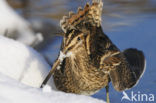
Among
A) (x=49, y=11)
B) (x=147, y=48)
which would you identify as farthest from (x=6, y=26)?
(x=147, y=48)

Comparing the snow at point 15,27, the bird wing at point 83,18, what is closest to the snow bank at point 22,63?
the bird wing at point 83,18

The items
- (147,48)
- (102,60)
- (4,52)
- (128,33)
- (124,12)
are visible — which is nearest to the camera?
(4,52)

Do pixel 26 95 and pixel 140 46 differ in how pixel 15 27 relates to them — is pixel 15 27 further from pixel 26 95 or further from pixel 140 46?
pixel 26 95

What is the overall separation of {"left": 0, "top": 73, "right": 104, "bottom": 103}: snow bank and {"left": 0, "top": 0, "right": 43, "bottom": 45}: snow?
2.23 metres

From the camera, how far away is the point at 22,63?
3.59m

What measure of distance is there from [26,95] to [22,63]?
1.11 m

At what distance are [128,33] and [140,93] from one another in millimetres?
1253

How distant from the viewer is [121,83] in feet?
12.3

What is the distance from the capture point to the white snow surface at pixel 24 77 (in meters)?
2.48

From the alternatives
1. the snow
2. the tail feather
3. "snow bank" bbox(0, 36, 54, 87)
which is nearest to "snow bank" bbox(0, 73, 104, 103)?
"snow bank" bbox(0, 36, 54, 87)

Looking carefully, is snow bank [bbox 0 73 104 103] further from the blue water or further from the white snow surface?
the blue water

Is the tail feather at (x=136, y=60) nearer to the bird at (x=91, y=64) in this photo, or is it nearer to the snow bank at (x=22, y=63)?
the bird at (x=91, y=64)

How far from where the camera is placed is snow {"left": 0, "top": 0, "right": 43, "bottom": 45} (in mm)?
4895

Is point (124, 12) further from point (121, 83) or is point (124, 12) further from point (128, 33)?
point (121, 83)
